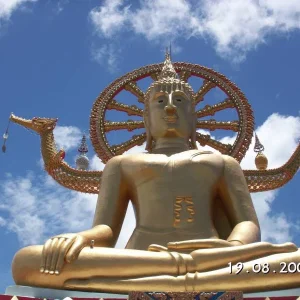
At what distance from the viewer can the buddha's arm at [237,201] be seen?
19.0 feet

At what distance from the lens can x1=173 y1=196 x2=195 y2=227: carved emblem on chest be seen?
6.00 metres

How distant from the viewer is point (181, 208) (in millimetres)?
6082

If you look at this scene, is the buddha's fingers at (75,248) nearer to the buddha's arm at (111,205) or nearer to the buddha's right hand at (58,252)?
the buddha's right hand at (58,252)

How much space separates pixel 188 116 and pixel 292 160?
1.63 m

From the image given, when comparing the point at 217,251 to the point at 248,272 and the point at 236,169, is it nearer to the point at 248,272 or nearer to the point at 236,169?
the point at 248,272

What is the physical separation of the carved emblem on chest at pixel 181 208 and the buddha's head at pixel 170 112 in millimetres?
1089

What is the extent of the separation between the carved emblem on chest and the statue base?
1.49 m

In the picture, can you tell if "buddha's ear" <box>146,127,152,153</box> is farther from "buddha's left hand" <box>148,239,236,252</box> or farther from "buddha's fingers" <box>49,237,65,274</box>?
"buddha's fingers" <box>49,237,65,274</box>

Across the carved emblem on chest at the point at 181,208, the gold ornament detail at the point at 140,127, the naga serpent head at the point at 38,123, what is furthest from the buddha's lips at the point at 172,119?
the naga serpent head at the point at 38,123

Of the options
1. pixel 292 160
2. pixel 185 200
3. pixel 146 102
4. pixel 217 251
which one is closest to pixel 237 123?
pixel 292 160

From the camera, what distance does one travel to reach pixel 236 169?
6438mm

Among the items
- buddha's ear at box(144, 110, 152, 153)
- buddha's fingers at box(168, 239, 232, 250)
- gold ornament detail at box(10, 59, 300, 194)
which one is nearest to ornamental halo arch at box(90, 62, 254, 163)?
gold ornament detail at box(10, 59, 300, 194)

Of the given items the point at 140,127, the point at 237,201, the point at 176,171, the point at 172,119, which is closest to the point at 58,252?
the point at 176,171

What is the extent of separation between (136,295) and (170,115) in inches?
120
